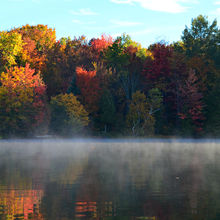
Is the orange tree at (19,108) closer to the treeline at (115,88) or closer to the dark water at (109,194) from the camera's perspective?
the treeline at (115,88)

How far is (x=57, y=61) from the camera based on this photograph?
3834 inches

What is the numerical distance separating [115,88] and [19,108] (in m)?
20.4

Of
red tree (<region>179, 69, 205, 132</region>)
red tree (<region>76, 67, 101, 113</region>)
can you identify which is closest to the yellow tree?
red tree (<region>76, 67, 101, 113</region>)

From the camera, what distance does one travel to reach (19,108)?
7938 centimetres

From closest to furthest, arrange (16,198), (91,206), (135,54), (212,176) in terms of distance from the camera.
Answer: (91,206) < (16,198) < (212,176) < (135,54)

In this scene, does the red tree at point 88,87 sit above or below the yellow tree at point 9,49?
below

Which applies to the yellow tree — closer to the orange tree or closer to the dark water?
the orange tree

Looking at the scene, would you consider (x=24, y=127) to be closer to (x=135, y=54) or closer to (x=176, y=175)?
(x=135, y=54)

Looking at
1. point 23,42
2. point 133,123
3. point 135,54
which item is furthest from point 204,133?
point 23,42

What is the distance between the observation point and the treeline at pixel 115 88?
263 ft

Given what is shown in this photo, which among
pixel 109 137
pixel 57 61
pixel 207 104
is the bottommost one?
pixel 109 137

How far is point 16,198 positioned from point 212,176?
39.1 feet

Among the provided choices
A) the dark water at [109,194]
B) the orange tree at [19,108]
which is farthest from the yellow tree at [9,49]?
the dark water at [109,194]

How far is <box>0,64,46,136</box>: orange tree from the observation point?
78.7m
